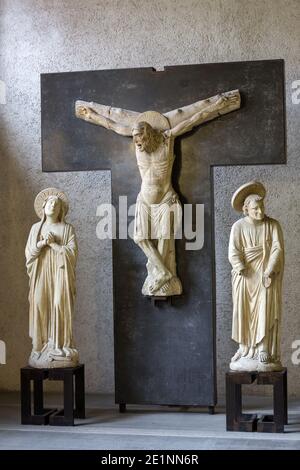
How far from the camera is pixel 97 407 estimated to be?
7.96 m

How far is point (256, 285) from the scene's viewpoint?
6.96m

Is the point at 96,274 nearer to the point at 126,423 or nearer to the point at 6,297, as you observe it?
the point at 6,297

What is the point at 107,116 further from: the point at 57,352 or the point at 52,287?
the point at 57,352

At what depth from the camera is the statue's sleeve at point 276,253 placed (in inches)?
271

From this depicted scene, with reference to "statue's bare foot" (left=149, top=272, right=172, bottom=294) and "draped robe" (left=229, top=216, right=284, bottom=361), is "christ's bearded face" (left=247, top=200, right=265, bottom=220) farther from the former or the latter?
"statue's bare foot" (left=149, top=272, right=172, bottom=294)

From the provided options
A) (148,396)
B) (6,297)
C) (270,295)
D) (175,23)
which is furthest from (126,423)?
(175,23)

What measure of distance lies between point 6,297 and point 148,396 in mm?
2185

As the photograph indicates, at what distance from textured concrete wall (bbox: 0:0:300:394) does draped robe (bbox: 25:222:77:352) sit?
152 centimetres

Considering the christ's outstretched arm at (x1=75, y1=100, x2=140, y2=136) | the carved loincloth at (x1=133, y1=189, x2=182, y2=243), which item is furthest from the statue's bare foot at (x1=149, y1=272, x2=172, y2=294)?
the christ's outstretched arm at (x1=75, y1=100, x2=140, y2=136)

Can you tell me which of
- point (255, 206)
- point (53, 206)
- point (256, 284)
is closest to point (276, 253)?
point (256, 284)

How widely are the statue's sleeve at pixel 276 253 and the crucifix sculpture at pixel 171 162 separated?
0.63m

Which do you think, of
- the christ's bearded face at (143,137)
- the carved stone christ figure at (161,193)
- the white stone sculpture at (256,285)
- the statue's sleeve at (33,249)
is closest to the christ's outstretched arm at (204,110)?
the carved stone christ figure at (161,193)

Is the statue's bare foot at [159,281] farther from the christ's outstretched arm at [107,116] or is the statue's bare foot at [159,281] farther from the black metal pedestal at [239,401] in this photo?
the christ's outstretched arm at [107,116]

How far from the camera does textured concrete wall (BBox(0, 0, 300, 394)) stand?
838cm
